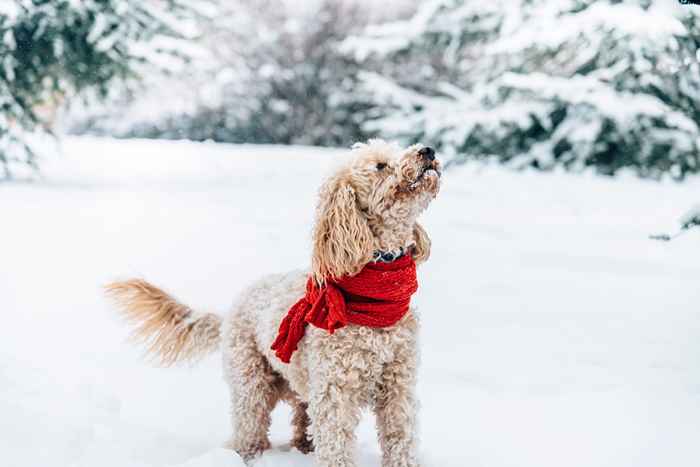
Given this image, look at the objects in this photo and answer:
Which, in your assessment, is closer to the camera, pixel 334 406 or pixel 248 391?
pixel 334 406

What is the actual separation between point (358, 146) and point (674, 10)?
5.39 metres

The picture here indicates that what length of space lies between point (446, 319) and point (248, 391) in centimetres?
238

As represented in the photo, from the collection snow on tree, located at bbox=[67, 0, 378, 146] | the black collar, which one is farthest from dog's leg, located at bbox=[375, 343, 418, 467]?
snow on tree, located at bbox=[67, 0, 378, 146]

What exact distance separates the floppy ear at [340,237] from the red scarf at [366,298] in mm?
51

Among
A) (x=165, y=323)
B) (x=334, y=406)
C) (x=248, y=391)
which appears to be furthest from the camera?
(x=165, y=323)

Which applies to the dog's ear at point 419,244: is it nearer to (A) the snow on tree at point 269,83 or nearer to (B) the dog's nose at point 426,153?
(B) the dog's nose at point 426,153

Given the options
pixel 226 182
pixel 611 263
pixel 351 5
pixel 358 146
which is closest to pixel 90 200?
pixel 226 182

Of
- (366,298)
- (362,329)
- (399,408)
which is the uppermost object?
(366,298)

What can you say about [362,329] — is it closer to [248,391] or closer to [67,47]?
[248,391]

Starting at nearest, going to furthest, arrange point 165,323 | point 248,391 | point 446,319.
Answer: point 248,391 < point 165,323 < point 446,319

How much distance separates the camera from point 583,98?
8930 mm

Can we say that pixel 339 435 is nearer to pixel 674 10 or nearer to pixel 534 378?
pixel 534 378

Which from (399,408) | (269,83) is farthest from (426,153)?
(269,83)

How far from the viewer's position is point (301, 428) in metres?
3.72
